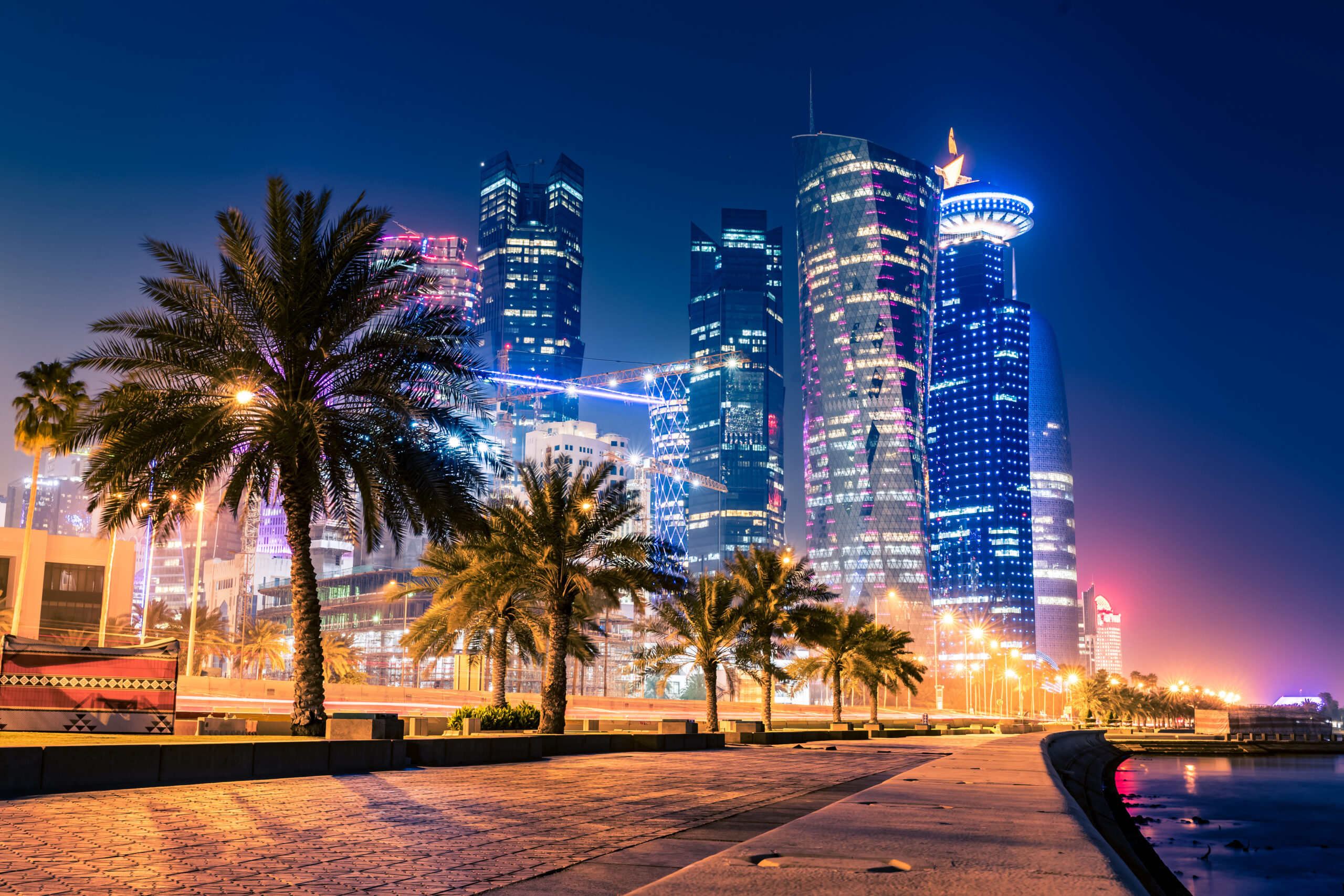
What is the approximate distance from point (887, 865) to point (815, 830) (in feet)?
5.04

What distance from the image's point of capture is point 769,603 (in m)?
41.8

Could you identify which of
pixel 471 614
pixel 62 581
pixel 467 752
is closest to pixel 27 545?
pixel 471 614

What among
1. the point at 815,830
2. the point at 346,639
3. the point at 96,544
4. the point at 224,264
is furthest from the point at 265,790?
the point at 346,639

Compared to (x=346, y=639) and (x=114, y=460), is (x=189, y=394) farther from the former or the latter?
(x=346, y=639)

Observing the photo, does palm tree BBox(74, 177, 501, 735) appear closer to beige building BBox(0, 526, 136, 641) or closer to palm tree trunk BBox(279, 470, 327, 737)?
palm tree trunk BBox(279, 470, 327, 737)

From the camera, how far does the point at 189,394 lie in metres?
19.5

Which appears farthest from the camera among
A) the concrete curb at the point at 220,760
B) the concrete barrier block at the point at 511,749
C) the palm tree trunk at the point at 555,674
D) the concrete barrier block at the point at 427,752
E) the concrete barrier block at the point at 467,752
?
the palm tree trunk at the point at 555,674

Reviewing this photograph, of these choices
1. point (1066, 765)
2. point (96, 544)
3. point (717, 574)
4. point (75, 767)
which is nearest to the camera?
point (75, 767)

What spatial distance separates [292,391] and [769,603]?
25.6m

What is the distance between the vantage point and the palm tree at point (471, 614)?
111ft

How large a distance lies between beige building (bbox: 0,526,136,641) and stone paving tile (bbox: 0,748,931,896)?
6609cm

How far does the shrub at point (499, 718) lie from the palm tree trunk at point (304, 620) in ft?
28.4

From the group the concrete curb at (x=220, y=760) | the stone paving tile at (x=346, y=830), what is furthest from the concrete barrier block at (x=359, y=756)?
the stone paving tile at (x=346, y=830)

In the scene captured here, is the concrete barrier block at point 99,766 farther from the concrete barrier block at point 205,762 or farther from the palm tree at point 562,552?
the palm tree at point 562,552
